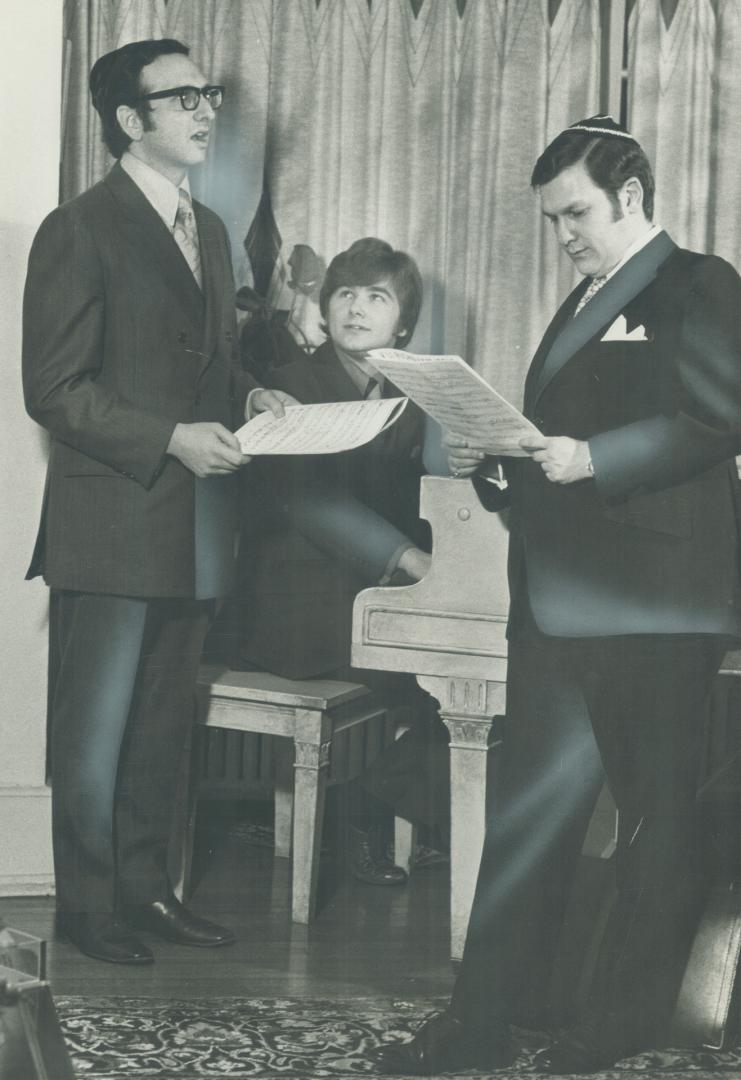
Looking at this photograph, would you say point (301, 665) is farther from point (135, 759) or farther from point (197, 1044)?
point (197, 1044)

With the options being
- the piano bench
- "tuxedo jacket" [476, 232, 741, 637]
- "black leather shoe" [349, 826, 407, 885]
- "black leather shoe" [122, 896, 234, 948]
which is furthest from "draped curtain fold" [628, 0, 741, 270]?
"black leather shoe" [122, 896, 234, 948]

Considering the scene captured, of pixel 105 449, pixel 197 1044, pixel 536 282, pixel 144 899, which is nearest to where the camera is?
pixel 197 1044

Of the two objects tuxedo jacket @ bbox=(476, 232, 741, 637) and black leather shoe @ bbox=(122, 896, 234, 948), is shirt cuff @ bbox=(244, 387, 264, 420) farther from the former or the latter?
black leather shoe @ bbox=(122, 896, 234, 948)

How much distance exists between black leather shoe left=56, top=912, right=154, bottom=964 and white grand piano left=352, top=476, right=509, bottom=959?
26.5 inches

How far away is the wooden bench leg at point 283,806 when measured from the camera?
11.7ft

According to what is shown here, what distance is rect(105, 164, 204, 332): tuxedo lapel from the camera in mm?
2850

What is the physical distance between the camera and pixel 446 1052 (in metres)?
2.42

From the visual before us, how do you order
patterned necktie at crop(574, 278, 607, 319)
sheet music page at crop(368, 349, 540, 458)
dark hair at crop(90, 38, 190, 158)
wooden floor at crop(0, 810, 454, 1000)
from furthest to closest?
dark hair at crop(90, 38, 190, 158) < wooden floor at crop(0, 810, 454, 1000) < patterned necktie at crop(574, 278, 607, 319) < sheet music page at crop(368, 349, 540, 458)

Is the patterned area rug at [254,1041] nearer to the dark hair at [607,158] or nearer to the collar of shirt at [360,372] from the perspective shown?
the collar of shirt at [360,372]

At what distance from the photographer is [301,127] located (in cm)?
328

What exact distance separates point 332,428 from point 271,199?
94 centimetres

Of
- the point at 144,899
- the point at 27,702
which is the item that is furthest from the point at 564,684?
the point at 27,702

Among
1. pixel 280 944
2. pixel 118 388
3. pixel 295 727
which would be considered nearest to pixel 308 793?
pixel 295 727

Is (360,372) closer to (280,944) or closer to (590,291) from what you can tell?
(590,291)
